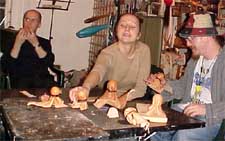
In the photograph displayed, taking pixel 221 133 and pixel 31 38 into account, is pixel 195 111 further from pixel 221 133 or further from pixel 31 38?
pixel 31 38

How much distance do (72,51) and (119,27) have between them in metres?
2.00

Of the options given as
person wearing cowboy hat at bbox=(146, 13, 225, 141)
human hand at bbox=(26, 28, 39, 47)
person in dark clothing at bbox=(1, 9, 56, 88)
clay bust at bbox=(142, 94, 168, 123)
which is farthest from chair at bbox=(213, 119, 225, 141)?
human hand at bbox=(26, 28, 39, 47)

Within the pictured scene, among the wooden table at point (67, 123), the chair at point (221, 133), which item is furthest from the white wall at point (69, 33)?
the chair at point (221, 133)

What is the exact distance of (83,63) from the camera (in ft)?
13.5

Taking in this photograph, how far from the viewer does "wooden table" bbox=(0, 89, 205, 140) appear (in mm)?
1230

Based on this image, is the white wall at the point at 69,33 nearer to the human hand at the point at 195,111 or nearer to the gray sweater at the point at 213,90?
the gray sweater at the point at 213,90

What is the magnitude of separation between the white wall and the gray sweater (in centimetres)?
208

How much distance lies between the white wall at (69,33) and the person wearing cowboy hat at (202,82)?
2090 millimetres

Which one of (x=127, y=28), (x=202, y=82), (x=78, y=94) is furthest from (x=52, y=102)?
(x=202, y=82)

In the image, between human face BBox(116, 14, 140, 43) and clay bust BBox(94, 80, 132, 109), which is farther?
human face BBox(116, 14, 140, 43)

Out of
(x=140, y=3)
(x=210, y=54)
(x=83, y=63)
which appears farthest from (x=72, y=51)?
(x=210, y=54)

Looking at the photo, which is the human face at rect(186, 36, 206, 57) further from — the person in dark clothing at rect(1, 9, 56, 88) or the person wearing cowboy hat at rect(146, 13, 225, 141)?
the person in dark clothing at rect(1, 9, 56, 88)

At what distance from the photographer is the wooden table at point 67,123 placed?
4.04ft

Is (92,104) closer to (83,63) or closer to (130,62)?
(130,62)
